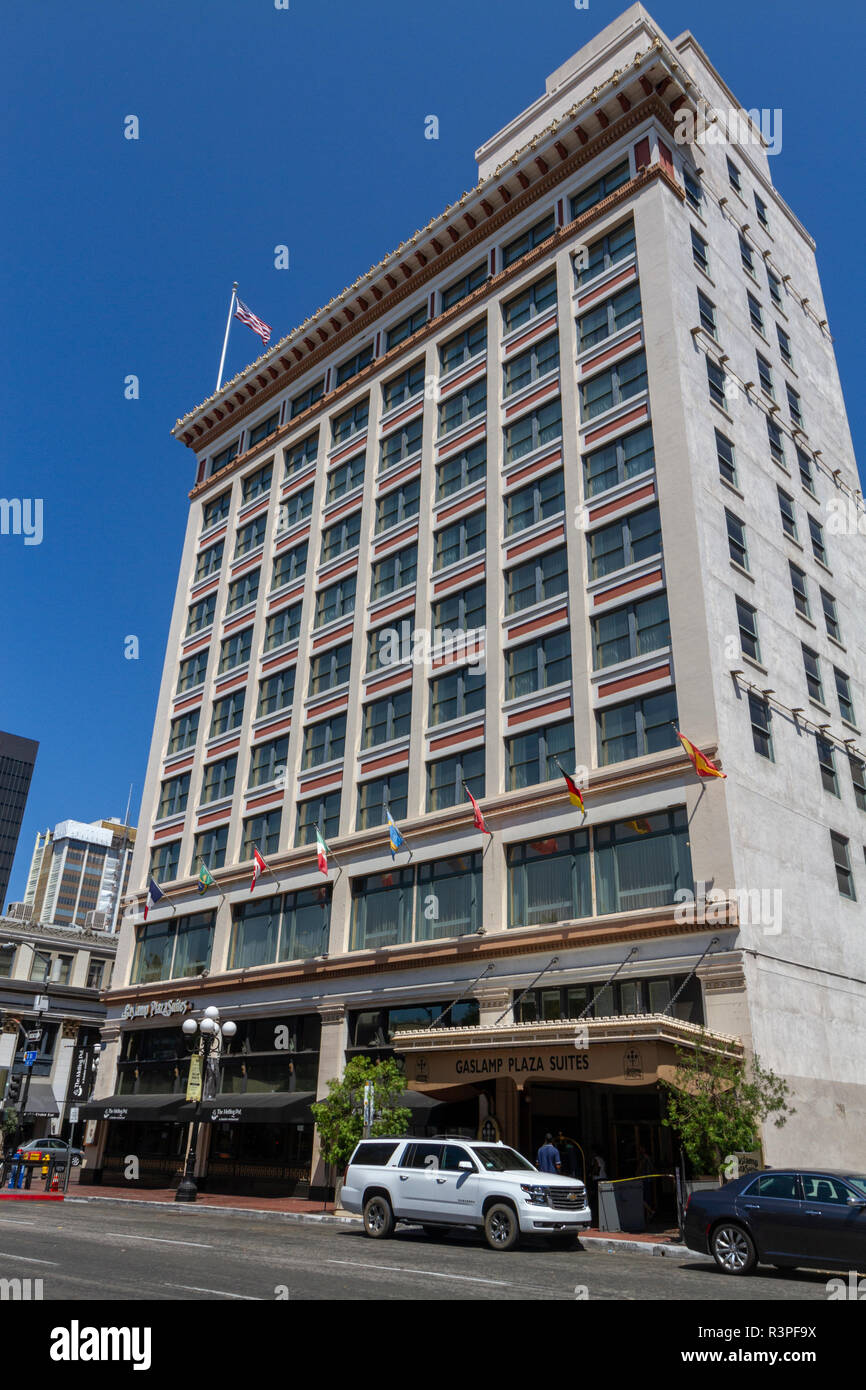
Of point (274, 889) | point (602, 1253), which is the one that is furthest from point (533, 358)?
point (602, 1253)

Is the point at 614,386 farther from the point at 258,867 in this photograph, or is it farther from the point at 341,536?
the point at 258,867

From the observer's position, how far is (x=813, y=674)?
32500 millimetres

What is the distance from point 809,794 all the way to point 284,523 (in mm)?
27328

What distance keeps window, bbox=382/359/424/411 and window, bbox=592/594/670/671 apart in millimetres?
16901

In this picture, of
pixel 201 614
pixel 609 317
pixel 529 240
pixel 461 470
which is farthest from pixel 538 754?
pixel 201 614

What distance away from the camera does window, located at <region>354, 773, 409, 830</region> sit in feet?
111

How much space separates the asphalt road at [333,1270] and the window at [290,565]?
28965 millimetres

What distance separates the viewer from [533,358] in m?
36.8

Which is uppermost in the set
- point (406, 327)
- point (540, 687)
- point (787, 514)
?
point (406, 327)

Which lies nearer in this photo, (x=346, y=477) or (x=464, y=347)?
(x=464, y=347)

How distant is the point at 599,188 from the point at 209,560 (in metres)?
25.5

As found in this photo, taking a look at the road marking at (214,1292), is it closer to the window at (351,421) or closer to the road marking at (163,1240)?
the road marking at (163,1240)
